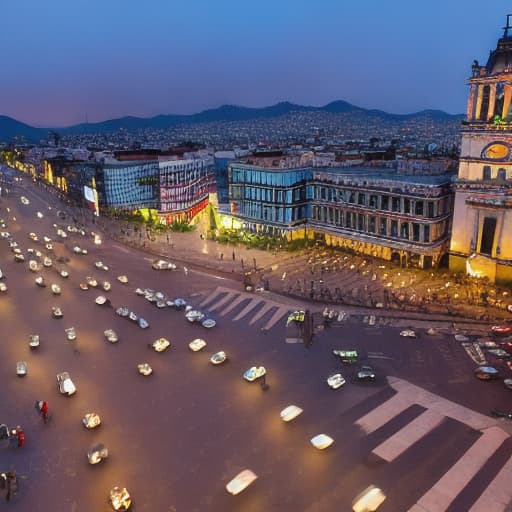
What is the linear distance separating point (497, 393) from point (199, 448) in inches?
1124

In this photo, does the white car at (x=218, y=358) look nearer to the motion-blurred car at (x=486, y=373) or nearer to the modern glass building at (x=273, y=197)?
the motion-blurred car at (x=486, y=373)

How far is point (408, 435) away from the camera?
40906mm

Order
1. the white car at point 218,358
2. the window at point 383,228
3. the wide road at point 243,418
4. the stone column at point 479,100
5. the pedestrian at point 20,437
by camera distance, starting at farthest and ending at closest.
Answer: the window at point 383,228 → the stone column at point 479,100 → the white car at point 218,358 → the pedestrian at point 20,437 → the wide road at point 243,418

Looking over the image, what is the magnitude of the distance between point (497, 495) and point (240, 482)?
60.6ft

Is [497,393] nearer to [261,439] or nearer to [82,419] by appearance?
[261,439]

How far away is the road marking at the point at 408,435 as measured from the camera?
3900 centimetres

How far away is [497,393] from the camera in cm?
4625

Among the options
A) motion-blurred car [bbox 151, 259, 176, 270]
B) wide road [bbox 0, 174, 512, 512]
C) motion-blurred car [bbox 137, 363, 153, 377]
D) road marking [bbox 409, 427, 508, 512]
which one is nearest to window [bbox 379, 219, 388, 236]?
wide road [bbox 0, 174, 512, 512]

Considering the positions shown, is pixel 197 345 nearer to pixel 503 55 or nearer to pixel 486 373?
pixel 486 373

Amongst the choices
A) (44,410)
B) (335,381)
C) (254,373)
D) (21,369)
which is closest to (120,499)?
(44,410)

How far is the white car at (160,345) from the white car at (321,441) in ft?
77.3

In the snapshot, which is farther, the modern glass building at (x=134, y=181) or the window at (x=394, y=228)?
the modern glass building at (x=134, y=181)

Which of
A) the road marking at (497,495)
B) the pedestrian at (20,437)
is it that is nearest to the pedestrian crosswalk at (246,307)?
the pedestrian at (20,437)

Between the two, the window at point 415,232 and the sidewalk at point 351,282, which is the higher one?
the window at point 415,232
